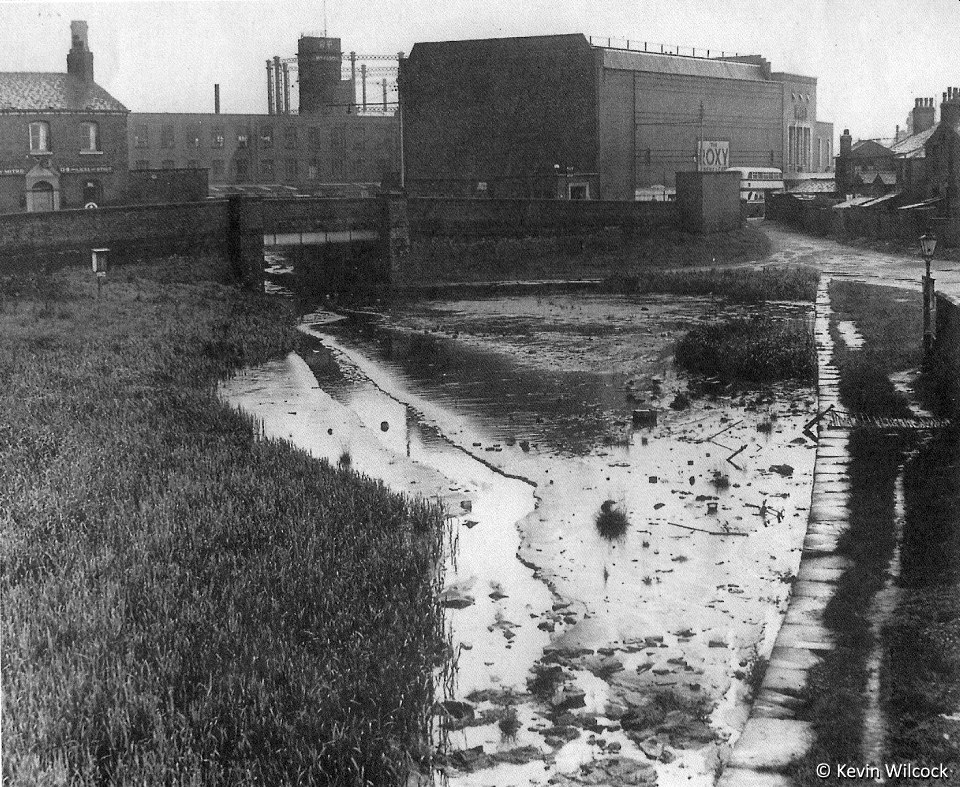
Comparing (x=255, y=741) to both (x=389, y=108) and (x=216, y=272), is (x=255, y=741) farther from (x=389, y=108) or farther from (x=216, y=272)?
(x=389, y=108)

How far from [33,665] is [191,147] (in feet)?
215

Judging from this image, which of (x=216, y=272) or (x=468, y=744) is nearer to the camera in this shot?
(x=468, y=744)

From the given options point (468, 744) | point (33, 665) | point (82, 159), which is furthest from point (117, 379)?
point (82, 159)

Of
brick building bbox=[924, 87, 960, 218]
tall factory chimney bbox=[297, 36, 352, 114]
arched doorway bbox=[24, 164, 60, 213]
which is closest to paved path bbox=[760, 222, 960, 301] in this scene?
brick building bbox=[924, 87, 960, 218]

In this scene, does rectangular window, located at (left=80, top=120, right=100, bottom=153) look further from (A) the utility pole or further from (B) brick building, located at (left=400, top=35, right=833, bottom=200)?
(A) the utility pole

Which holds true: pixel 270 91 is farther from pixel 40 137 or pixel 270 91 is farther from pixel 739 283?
pixel 739 283

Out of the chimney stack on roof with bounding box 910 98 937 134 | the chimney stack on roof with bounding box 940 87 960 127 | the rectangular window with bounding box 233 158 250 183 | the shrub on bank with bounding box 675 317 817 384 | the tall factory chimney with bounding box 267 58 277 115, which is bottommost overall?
the shrub on bank with bounding box 675 317 817 384

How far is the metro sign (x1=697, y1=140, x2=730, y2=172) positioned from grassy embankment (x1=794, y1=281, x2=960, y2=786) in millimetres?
46861

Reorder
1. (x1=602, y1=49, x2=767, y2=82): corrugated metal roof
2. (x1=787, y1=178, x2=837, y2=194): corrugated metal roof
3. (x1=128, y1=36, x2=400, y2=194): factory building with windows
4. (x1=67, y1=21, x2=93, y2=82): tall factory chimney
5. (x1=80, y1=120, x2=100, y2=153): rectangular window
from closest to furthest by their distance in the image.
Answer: (x1=67, y1=21, x2=93, y2=82): tall factory chimney < (x1=80, y1=120, x2=100, y2=153): rectangular window < (x1=602, y1=49, x2=767, y2=82): corrugated metal roof < (x1=787, y1=178, x2=837, y2=194): corrugated metal roof < (x1=128, y1=36, x2=400, y2=194): factory building with windows

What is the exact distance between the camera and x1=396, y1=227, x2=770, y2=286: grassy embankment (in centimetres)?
4488

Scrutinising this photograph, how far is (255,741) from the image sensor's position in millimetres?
6910

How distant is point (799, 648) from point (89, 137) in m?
42.5

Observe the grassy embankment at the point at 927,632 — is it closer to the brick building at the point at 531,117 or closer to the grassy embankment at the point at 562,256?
the grassy embankment at the point at 562,256

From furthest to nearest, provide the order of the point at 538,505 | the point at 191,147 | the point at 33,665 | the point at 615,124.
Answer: the point at 191,147 → the point at 615,124 → the point at 538,505 → the point at 33,665
